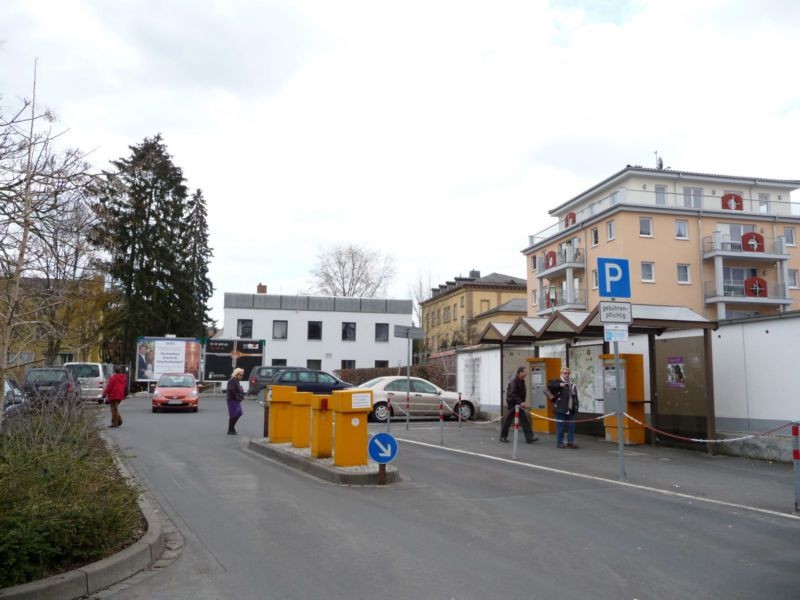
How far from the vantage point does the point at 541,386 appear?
1859 cm

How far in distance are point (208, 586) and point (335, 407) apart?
562 cm

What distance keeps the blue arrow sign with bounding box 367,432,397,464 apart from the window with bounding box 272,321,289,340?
45.3m

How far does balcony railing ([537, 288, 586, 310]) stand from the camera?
5525 cm

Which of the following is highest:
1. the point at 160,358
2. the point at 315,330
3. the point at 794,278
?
the point at 794,278

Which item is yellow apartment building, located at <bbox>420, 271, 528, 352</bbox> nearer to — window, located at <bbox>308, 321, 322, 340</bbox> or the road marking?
window, located at <bbox>308, 321, 322, 340</bbox>

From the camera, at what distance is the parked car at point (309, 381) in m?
27.8

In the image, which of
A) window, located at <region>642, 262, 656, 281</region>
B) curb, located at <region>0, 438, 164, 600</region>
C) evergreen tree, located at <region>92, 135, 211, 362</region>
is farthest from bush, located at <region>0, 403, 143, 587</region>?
window, located at <region>642, 262, 656, 281</region>

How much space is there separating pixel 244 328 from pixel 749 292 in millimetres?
38637

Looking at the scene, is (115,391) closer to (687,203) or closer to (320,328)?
(320,328)

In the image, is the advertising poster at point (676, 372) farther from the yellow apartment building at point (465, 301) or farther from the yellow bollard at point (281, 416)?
the yellow apartment building at point (465, 301)

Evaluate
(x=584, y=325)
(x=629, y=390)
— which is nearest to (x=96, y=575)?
(x=584, y=325)

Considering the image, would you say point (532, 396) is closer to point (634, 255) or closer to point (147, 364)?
point (147, 364)

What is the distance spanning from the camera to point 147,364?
3731cm

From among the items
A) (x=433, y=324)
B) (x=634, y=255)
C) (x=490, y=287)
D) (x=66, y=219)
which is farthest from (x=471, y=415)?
(x=433, y=324)
